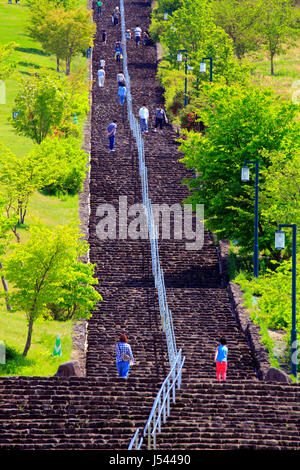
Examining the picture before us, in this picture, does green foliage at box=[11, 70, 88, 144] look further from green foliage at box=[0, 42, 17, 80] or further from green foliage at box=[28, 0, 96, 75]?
green foliage at box=[28, 0, 96, 75]

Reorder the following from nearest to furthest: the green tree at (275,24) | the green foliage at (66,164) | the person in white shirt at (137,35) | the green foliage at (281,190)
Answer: the green foliage at (281,190) < the green foliage at (66,164) < the person in white shirt at (137,35) < the green tree at (275,24)

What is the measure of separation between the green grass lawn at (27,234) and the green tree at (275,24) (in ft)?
43.0

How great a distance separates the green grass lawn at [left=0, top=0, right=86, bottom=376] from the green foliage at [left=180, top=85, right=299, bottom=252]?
18.8 feet

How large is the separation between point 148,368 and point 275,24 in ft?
168

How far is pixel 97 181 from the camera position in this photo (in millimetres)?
47594

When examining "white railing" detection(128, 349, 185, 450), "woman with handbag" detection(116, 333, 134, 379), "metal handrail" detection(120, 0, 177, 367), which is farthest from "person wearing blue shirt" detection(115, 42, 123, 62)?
"white railing" detection(128, 349, 185, 450)

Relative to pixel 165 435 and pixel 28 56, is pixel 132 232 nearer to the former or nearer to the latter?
pixel 165 435

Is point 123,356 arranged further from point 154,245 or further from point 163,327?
point 154,245

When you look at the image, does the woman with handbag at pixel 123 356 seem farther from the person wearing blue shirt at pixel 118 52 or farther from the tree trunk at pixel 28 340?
the person wearing blue shirt at pixel 118 52

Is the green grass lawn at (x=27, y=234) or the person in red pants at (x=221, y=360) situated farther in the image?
the green grass lawn at (x=27, y=234)

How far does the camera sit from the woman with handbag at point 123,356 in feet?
92.5

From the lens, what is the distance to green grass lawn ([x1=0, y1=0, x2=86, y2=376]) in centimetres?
3116

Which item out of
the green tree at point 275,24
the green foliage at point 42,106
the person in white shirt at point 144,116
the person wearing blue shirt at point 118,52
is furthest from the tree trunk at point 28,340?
the green tree at point 275,24

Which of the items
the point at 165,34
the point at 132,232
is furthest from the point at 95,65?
the point at 132,232
